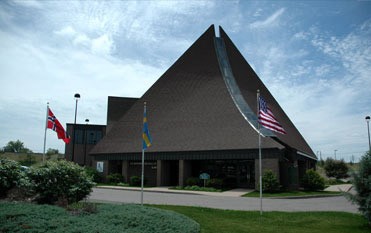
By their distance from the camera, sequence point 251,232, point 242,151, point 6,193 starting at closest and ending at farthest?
1. point 251,232
2. point 6,193
3. point 242,151

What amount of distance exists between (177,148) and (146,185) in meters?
5.71

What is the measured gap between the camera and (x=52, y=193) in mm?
12828

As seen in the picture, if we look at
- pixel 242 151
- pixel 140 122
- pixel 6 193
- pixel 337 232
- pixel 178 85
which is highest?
pixel 178 85

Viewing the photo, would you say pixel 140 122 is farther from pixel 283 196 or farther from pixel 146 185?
pixel 283 196

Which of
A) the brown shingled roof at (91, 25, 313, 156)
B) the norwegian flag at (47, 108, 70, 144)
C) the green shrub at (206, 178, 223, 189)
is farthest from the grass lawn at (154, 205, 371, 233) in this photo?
the green shrub at (206, 178, 223, 189)

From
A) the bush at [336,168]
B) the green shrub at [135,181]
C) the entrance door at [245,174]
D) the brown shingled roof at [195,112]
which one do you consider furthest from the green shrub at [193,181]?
the bush at [336,168]

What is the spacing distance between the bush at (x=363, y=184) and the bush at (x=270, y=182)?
13.6 m

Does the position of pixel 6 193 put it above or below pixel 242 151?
below

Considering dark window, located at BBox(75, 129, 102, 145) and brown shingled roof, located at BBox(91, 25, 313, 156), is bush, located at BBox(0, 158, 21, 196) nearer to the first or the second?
brown shingled roof, located at BBox(91, 25, 313, 156)

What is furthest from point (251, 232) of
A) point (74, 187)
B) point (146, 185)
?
point (146, 185)

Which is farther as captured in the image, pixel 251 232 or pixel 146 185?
pixel 146 185

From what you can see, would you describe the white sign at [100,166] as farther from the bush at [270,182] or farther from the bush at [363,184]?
the bush at [363,184]

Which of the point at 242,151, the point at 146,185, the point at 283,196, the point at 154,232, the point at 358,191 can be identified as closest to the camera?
the point at 154,232

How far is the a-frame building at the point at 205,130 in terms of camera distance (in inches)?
1160
